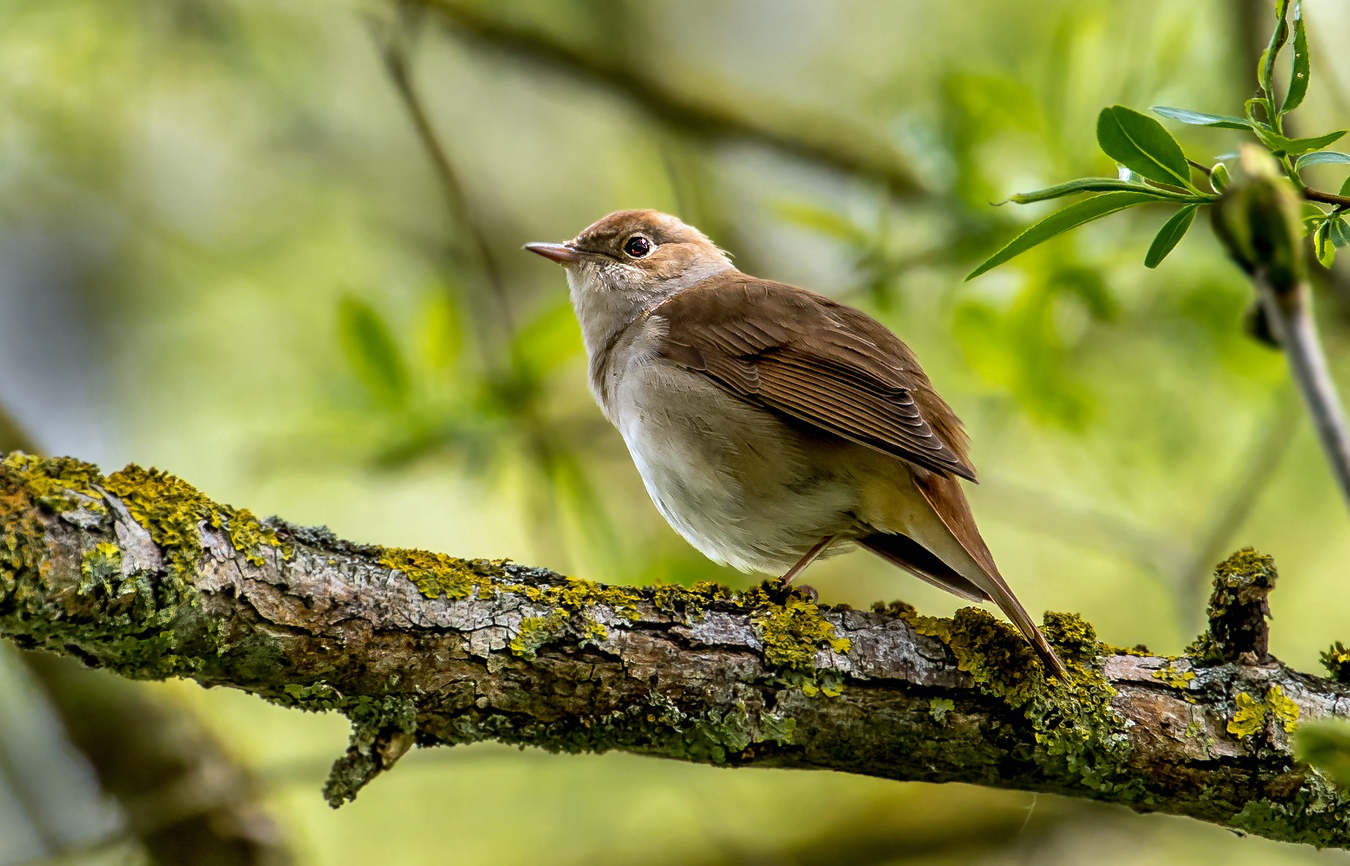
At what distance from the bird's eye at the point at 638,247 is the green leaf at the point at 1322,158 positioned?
148 inches

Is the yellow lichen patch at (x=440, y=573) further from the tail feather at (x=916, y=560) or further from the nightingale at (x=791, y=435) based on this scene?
the tail feather at (x=916, y=560)

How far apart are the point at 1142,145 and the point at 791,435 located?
2.01 m

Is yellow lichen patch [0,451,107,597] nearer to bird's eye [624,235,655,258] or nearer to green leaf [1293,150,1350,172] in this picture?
green leaf [1293,150,1350,172]

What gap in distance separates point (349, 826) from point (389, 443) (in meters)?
3.43

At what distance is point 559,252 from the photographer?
565cm

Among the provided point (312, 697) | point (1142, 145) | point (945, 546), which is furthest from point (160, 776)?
point (1142, 145)

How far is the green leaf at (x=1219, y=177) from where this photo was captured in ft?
7.33

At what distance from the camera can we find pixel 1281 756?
3.18 m

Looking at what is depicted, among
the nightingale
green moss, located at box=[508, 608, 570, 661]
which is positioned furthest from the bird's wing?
green moss, located at box=[508, 608, 570, 661]

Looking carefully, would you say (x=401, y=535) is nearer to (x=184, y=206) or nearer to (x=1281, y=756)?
(x=184, y=206)

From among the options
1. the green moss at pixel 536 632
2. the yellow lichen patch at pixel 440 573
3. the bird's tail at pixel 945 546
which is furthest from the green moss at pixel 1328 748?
the yellow lichen patch at pixel 440 573

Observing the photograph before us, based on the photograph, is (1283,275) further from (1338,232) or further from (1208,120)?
(1338,232)

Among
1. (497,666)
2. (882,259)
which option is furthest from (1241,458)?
(497,666)

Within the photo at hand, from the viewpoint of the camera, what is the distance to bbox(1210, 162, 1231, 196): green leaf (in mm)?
2234
